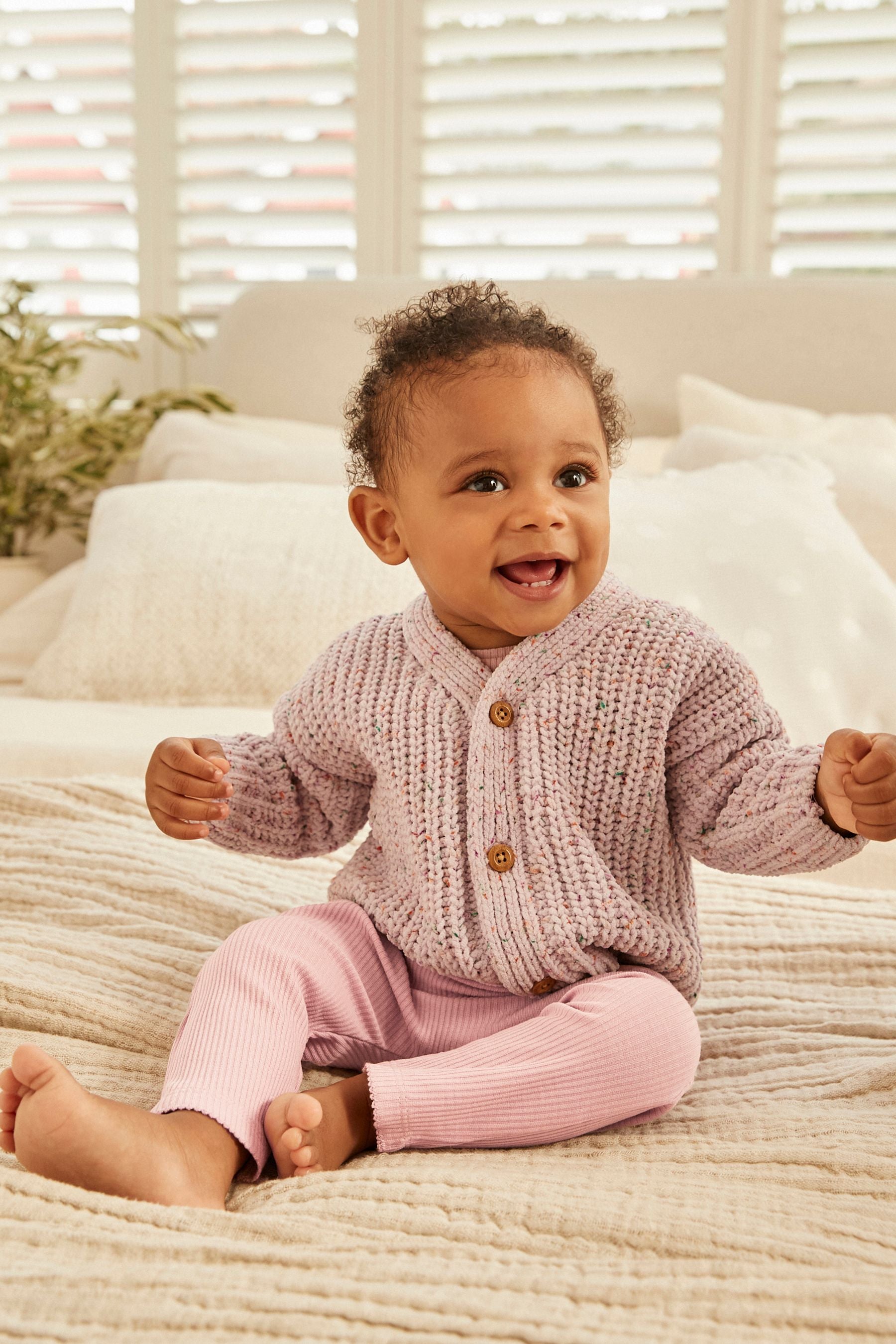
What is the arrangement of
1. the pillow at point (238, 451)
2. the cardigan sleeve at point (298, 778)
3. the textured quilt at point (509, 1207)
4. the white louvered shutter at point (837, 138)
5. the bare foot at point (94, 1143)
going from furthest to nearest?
the white louvered shutter at point (837, 138)
the pillow at point (238, 451)
the cardigan sleeve at point (298, 778)
the bare foot at point (94, 1143)
the textured quilt at point (509, 1207)

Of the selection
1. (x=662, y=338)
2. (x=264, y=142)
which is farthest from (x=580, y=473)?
(x=264, y=142)

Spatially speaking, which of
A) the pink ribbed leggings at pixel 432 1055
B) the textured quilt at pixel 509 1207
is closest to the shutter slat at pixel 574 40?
the textured quilt at pixel 509 1207

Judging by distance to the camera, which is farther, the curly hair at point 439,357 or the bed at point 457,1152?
the curly hair at point 439,357

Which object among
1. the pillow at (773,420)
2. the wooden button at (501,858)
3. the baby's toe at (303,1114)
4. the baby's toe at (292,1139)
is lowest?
the baby's toe at (292,1139)

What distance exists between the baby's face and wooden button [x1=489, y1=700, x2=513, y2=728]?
0.06 metres

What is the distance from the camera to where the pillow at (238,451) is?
2.01m

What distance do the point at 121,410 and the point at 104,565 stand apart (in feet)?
4.32

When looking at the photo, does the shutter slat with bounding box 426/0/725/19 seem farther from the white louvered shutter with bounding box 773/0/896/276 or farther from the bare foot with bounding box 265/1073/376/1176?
the bare foot with bounding box 265/1073/376/1176

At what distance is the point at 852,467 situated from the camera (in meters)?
1.79

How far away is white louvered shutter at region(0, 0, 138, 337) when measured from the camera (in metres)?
2.80

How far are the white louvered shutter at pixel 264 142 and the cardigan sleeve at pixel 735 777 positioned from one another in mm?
2009

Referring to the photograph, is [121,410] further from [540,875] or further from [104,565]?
[540,875]

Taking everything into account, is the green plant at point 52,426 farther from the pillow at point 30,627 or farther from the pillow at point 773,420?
the pillow at point 773,420

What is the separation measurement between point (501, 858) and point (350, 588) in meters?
0.75
